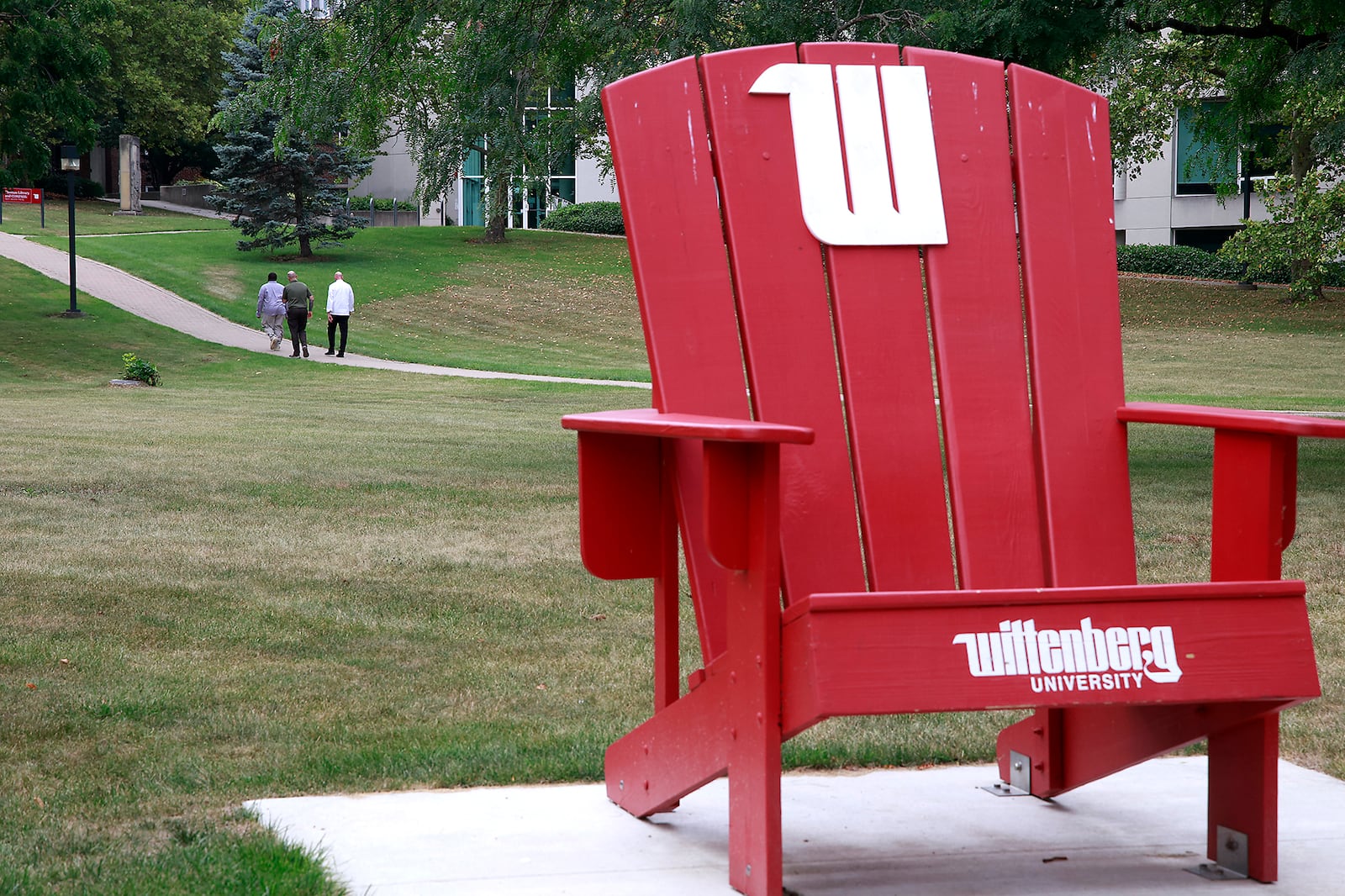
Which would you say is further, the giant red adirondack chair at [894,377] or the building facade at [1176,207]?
the building facade at [1176,207]

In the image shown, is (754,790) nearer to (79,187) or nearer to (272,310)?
(272,310)

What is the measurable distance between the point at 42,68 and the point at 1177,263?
30122 mm

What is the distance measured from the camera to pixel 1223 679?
2418 mm

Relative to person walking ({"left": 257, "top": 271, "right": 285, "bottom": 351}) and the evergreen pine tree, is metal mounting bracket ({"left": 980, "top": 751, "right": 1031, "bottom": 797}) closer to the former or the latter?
person walking ({"left": 257, "top": 271, "right": 285, "bottom": 351})

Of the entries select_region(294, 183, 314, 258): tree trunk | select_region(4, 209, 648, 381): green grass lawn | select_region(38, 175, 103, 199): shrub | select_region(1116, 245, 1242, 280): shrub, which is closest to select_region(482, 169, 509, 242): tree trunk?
select_region(4, 209, 648, 381): green grass lawn

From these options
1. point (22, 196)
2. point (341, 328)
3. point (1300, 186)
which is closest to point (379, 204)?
point (22, 196)

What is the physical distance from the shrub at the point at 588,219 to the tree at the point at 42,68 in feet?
83.2

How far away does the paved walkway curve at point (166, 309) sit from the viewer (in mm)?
23250

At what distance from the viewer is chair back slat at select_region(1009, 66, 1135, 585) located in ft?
10.1

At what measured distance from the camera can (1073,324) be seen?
3.18m

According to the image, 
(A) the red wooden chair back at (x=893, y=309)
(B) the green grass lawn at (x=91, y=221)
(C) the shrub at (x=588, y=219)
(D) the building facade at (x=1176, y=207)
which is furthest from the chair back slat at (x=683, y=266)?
(C) the shrub at (x=588, y=219)

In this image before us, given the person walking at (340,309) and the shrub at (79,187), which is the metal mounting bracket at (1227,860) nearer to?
the person walking at (340,309)

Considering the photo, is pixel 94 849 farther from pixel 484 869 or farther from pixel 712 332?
pixel 712 332

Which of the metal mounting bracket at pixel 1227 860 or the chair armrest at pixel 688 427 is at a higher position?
the chair armrest at pixel 688 427
